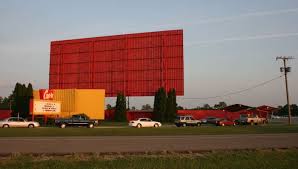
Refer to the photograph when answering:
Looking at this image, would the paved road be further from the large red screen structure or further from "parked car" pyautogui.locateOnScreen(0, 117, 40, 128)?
the large red screen structure

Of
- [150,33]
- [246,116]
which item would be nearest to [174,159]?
[246,116]

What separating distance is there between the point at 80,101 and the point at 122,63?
53.3 feet

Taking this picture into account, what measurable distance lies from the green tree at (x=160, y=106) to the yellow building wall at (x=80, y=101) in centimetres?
936

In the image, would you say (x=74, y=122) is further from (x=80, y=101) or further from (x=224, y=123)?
(x=224, y=123)

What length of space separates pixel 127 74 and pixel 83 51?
11.5 meters

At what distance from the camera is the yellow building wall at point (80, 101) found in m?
62.5

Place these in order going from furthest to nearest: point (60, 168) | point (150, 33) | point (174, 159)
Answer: point (150, 33), point (174, 159), point (60, 168)

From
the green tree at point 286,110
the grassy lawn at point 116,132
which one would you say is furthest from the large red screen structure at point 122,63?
the green tree at point 286,110

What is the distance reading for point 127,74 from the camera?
76625 millimetres

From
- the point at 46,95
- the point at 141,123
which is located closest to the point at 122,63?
the point at 46,95

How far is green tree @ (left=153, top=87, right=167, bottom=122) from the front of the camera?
222ft

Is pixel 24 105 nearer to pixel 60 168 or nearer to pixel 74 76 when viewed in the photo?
pixel 74 76

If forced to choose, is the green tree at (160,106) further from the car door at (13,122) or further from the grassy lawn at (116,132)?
the grassy lawn at (116,132)

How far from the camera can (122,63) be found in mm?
77375
